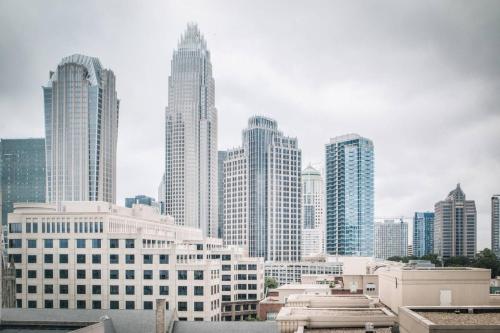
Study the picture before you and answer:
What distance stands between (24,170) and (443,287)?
640ft

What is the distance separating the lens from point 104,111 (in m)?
193

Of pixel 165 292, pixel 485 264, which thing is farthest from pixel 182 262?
pixel 485 264

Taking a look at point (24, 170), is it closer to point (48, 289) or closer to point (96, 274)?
point (48, 289)

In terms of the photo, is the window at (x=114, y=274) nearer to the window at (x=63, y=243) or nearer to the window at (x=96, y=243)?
the window at (x=96, y=243)

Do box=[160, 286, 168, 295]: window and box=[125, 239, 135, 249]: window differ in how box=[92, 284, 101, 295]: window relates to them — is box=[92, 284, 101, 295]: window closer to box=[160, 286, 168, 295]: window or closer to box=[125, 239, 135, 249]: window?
box=[125, 239, 135, 249]: window

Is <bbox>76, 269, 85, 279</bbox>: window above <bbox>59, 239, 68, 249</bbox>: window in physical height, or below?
below

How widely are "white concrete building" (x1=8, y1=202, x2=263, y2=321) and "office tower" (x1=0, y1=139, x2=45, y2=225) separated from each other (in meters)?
139

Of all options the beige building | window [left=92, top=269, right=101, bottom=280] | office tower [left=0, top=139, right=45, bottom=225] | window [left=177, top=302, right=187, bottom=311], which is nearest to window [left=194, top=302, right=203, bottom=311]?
window [left=177, top=302, right=187, bottom=311]

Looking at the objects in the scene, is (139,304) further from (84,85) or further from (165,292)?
(84,85)

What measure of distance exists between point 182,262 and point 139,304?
6913 mm

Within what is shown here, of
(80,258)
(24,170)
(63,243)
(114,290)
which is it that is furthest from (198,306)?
(24,170)

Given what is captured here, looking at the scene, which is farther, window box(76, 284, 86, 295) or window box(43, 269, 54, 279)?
window box(43, 269, 54, 279)

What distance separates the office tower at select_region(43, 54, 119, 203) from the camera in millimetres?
183875

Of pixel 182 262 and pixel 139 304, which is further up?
pixel 182 262
